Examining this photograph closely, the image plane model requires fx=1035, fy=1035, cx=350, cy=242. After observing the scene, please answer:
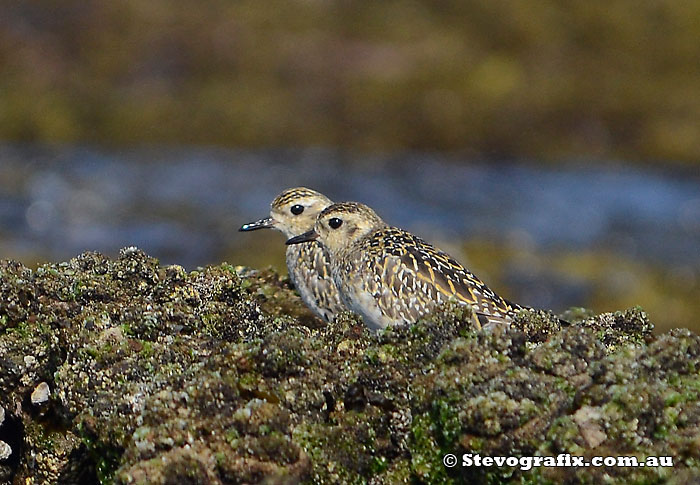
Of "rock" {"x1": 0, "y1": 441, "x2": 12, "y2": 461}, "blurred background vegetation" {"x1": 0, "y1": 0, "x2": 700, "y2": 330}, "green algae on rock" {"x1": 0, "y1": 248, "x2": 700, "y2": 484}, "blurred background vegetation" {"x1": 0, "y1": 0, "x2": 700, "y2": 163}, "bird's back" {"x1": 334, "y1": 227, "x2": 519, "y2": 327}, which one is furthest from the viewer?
"blurred background vegetation" {"x1": 0, "y1": 0, "x2": 700, "y2": 163}

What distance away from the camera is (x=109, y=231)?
17891 millimetres

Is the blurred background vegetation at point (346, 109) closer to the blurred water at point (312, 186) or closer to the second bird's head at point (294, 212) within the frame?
the blurred water at point (312, 186)

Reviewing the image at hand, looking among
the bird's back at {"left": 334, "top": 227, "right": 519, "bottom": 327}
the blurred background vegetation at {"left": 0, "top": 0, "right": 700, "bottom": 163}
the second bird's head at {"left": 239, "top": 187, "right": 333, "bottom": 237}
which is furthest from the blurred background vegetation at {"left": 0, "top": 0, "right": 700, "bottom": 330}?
the bird's back at {"left": 334, "top": 227, "right": 519, "bottom": 327}

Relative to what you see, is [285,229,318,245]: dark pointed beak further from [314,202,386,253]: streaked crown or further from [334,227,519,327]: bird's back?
[334,227,519,327]: bird's back

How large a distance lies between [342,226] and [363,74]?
715 inches

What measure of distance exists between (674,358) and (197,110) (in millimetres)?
21647

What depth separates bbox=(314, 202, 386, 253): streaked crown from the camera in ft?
30.0

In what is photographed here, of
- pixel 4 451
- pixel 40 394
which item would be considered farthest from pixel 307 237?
pixel 4 451

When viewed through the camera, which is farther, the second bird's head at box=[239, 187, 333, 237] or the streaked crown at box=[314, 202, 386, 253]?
the second bird's head at box=[239, 187, 333, 237]

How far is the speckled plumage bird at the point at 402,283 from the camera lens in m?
8.00

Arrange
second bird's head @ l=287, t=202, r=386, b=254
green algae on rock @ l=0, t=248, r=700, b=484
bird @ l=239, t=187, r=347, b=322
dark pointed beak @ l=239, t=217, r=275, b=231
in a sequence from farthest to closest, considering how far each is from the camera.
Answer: dark pointed beak @ l=239, t=217, r=275, b=231
second bird's head @ l=287, t=202, r=386, b=254
bird @ l=239, t=187, r=347, b=322
green algae on rock @ l=0, t=248, r=700, b=484

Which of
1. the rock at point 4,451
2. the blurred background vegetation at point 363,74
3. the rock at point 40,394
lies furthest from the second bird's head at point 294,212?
the blurred background vegetation at point 363,74

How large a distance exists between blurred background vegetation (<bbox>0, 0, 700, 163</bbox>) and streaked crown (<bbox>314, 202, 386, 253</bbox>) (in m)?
15.6

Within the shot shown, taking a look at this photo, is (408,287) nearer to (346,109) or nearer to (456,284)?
(456,284)
